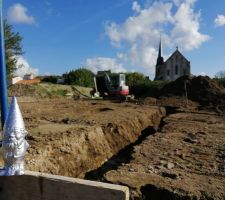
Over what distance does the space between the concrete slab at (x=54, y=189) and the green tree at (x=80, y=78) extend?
42.0 m

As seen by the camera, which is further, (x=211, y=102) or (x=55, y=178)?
(x=211, y=102)

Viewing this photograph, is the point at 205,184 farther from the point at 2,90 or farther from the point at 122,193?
the point at 2,90

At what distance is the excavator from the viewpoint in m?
29.3

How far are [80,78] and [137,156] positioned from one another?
40188mm

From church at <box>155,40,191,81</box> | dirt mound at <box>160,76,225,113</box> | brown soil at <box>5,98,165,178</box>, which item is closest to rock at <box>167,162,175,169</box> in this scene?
brown soil at <box>5,98,165,178</box>

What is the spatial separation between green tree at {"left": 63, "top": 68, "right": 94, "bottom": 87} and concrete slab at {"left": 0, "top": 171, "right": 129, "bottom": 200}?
42.0 meters

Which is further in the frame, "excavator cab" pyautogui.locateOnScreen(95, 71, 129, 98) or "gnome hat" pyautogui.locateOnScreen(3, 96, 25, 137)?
"excavator cab" pyautogui.locateOnScreen(95, 71, 129, 98)

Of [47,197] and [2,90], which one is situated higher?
[2,90]

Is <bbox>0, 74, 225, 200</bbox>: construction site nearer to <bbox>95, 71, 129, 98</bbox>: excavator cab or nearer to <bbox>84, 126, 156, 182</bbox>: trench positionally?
<bbox>84, 126, 156, 182</bbox>: trench

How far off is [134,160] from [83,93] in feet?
91.7

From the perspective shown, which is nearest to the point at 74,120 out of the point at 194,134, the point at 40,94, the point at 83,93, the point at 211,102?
the point at 194,134

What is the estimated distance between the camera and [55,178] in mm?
3975

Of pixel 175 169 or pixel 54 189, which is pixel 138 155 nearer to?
pixel 175 169

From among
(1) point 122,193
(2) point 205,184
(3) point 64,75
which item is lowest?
(2) point 205,184
